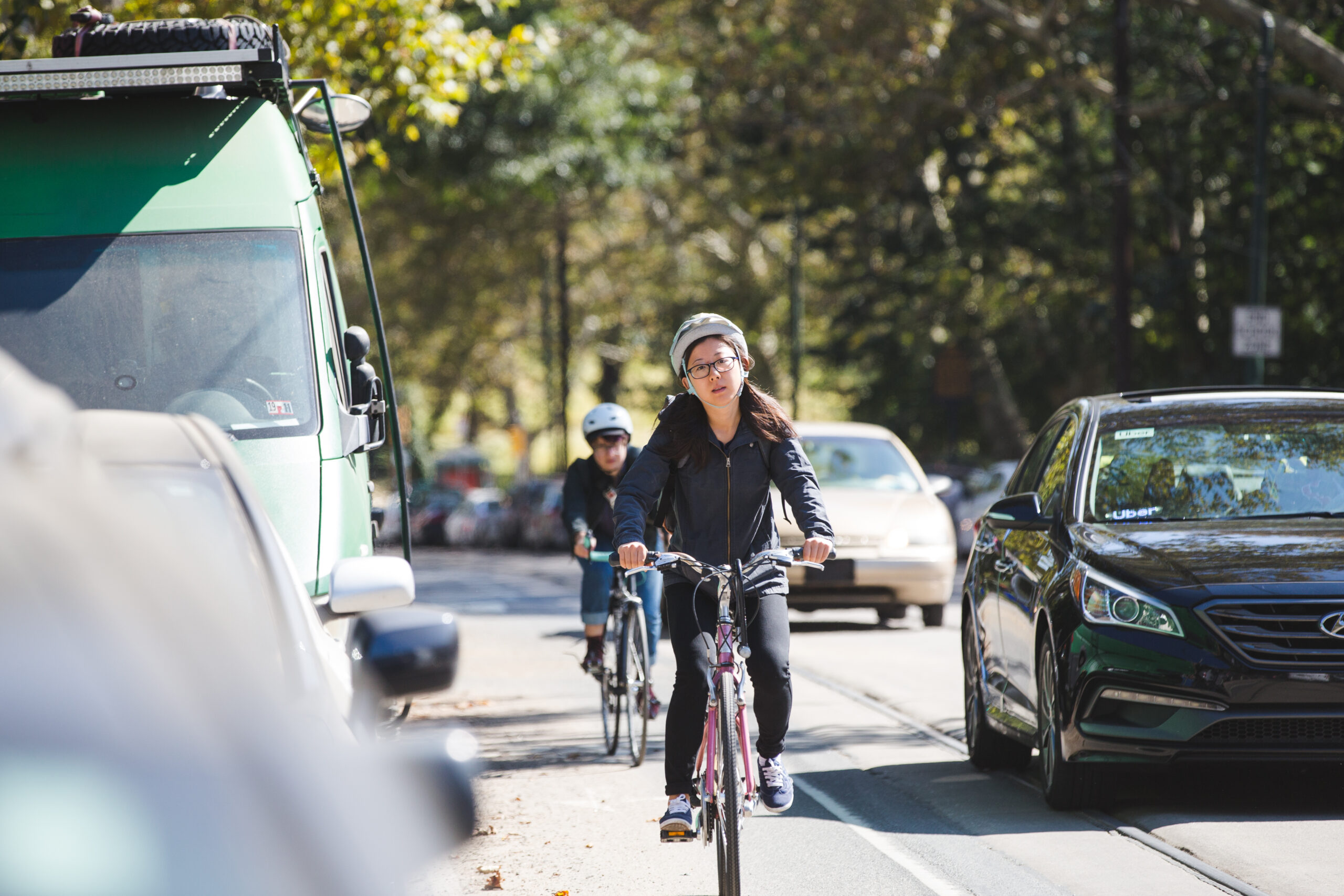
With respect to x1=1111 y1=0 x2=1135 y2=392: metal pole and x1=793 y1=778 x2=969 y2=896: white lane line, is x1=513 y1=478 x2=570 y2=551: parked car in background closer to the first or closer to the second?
x1=1111 y1=0 x2=1135 y2=392: metal pole

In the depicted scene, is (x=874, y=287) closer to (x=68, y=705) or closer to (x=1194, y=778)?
(x=1194, y=778)

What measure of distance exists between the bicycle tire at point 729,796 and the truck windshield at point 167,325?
8.55 ft

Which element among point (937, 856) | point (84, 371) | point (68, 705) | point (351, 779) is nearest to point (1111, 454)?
point (937, 856)

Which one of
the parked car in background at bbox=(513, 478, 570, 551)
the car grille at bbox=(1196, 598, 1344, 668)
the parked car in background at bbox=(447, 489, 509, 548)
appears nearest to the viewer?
the car grille at bbox=(1196, 598, 1344, 668)

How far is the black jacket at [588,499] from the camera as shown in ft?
30.2

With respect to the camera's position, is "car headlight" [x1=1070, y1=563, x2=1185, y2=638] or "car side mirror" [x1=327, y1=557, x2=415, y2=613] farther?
"car headlight" [x1=1070, y1=563, x2=1185, y2=638]

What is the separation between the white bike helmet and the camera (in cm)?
909

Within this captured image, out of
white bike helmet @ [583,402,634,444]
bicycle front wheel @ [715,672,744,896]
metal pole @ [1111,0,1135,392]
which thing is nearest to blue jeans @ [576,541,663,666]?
white bike helmet @ [583,402,634,444]

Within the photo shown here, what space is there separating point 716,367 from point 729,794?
1389mm

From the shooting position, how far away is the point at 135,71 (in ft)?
24.8

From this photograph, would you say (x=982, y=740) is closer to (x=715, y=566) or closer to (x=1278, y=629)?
(x=1278, y=629)

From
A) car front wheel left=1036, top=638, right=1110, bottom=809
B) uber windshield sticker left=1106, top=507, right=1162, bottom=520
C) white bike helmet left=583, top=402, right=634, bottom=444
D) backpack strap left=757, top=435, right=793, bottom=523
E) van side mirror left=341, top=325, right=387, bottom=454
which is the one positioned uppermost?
van side mirror left=341, top=325, right=387, bottom=454

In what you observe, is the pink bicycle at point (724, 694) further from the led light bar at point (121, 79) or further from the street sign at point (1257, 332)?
the street sign at point (1257, 332)

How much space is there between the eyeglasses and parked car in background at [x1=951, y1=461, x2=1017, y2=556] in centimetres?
1841
